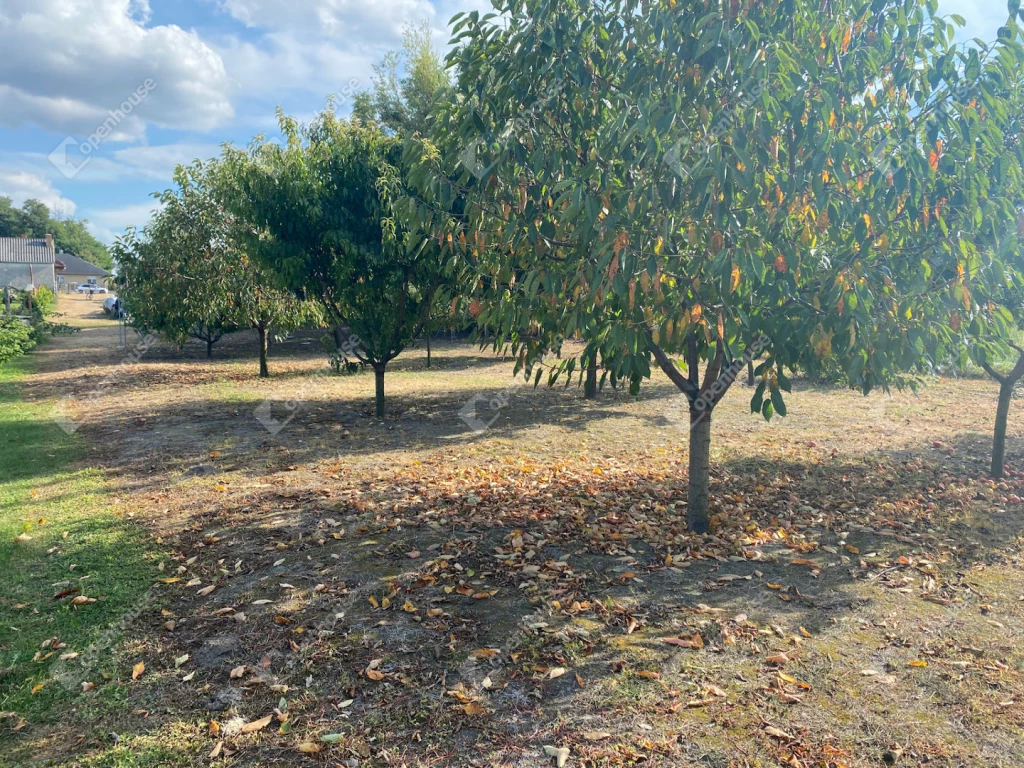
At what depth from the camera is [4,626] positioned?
4109mm

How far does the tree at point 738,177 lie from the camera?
375 cm

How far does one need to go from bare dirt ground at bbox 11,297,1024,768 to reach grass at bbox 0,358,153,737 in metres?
0.19

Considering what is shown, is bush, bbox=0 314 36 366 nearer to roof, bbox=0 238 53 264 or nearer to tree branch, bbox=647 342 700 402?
tree branch, bbox=647 342 700 402

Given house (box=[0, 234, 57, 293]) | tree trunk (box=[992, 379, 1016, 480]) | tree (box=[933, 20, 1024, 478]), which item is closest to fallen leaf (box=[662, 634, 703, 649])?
tree (box=[933, 20, 1024, 478])

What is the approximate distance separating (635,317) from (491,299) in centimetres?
121

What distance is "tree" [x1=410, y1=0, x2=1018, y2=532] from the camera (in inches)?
147

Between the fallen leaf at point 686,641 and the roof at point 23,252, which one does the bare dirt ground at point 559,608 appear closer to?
the fallen leaf at point 686,641

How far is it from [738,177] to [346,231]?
7.62m

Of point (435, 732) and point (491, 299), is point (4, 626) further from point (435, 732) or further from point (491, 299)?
point (491, 299)

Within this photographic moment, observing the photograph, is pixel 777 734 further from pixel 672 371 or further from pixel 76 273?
pixel 76 273

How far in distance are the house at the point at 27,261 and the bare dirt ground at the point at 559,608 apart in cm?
7366

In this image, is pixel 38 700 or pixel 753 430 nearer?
pixel 38 700

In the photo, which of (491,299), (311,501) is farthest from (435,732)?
(311,501)

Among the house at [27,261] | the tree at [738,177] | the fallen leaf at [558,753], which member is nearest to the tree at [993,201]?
the tree at [738,177]
